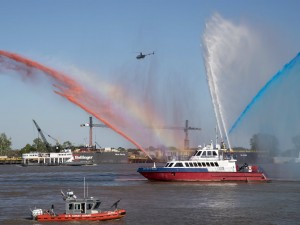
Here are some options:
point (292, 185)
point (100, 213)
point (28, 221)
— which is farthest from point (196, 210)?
point (292, 185)

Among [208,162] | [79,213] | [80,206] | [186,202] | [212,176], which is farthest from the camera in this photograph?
[208,162]

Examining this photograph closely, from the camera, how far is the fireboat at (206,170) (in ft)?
264

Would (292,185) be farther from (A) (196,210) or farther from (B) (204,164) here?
(A) (196,210)

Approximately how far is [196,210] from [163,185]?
27.3 metres

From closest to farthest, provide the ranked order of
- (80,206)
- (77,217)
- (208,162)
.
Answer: (77,217)
(80,206)
(208,162)

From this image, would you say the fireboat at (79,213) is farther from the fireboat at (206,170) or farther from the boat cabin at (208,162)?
the boat cabin at (208,162)

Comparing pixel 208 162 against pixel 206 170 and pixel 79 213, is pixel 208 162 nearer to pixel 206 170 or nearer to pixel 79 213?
pixel 206 170

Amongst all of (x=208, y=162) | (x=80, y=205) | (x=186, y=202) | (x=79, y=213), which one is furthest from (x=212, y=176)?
(x=79, y=213)

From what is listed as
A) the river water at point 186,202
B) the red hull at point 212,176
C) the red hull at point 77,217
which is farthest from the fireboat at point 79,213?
the red hull at point 212,176

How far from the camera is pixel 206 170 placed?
264 ft

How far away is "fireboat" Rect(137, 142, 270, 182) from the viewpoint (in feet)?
264

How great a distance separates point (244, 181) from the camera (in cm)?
8131

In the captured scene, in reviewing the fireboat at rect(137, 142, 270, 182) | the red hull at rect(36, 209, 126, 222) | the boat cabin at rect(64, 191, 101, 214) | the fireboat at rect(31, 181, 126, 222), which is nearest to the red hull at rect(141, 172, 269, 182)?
the fireboat at rect(137, 142, 270, 182)

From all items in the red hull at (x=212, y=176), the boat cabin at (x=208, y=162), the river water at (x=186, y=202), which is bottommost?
the river water at (x=186, y=202)
